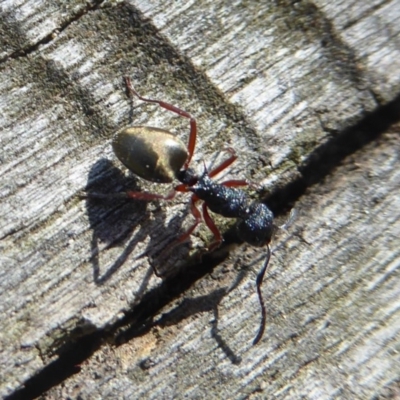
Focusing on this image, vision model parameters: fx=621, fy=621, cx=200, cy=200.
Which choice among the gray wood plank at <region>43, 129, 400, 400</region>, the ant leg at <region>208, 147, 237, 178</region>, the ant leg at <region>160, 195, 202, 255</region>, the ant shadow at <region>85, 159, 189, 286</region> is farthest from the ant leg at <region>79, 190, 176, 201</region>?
the gray wood plank at <region>43, 129, 400, 400</region>

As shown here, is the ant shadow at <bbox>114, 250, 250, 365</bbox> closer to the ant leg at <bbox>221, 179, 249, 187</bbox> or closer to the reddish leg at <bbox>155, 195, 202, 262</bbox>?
the reddish leg at <bbox>155, 195, 202, 262</bbox>

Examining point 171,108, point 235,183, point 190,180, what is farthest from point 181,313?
point 171,108

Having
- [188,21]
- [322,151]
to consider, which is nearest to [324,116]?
[322,151]

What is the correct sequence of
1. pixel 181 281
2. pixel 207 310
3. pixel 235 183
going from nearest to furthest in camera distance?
pixel 207 310
pixel 181 281
pixel 235 183

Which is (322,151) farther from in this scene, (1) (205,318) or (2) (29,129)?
Result: (2) (29,129)

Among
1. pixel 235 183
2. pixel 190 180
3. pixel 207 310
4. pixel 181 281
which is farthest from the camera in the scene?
pixel 190 180

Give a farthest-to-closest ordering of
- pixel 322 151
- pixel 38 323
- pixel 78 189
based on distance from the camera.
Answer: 1. pixel 322 151
2. pixel 78 189
3. pixel 38 323

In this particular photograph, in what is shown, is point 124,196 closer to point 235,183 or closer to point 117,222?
point 117,222
